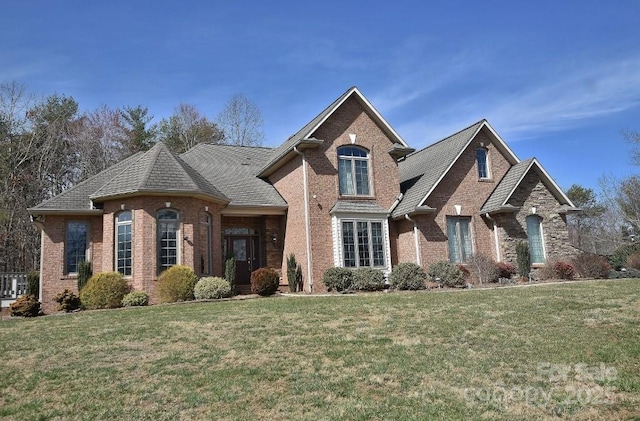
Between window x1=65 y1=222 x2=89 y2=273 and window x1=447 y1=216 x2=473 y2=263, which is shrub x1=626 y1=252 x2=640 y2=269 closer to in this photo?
window x1=447 y1=216 x2=473 y2=263

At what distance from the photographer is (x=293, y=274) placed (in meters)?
19.4

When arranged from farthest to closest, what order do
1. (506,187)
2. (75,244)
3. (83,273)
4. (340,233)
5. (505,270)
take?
(506,187) < (505,270) < (340,233) < (75,244) < (83,273)

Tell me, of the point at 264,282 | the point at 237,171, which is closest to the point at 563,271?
the point at 264,282

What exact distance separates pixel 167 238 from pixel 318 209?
5876 millimetres

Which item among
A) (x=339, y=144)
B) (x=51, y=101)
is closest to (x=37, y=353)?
(x=339, y=144)

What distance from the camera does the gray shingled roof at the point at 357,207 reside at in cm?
1950

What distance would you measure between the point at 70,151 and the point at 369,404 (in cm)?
3574

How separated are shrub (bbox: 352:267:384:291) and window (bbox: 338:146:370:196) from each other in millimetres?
3616

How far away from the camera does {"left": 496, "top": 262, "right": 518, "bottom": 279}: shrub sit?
20.0 meters

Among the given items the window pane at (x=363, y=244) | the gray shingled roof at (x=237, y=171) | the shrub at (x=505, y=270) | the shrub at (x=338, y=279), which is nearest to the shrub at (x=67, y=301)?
the gray shingled roof at (x=237, y=171)

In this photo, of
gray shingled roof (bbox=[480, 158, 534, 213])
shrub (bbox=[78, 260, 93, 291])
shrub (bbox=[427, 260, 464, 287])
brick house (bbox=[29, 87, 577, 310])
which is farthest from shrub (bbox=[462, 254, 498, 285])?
shrub (bbox=[78, 260, 93, 291])

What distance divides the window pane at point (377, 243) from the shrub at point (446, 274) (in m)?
2.02

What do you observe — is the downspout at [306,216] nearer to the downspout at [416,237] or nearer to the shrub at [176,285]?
the downspout at [416,237]

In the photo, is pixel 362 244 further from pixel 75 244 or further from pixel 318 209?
pixel 75 244
